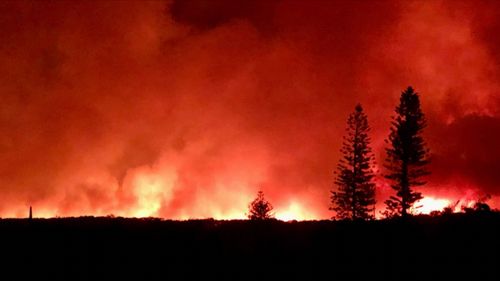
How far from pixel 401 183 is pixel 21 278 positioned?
41.6 metres

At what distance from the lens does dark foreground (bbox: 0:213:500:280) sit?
17984 millimetres

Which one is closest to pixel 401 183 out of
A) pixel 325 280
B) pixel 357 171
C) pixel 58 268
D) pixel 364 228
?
pixel 357 171

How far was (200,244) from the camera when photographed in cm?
2025

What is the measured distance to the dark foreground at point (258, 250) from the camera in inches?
→ 708

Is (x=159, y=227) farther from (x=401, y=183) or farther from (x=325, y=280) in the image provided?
(x=401, y=183)

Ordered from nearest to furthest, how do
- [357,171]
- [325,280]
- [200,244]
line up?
[325,280], [200,244], [357,171]

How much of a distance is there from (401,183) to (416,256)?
35.0 m

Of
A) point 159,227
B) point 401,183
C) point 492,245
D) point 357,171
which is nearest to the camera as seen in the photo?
point 492,245

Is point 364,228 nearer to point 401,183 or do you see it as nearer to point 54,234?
point 54,234

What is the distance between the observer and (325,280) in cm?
1752

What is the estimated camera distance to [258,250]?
19594 mm

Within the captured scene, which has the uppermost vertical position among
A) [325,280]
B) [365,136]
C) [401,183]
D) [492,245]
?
[365,136]

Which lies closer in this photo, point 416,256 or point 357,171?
point 416,256

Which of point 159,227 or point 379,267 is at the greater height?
point 159,227
